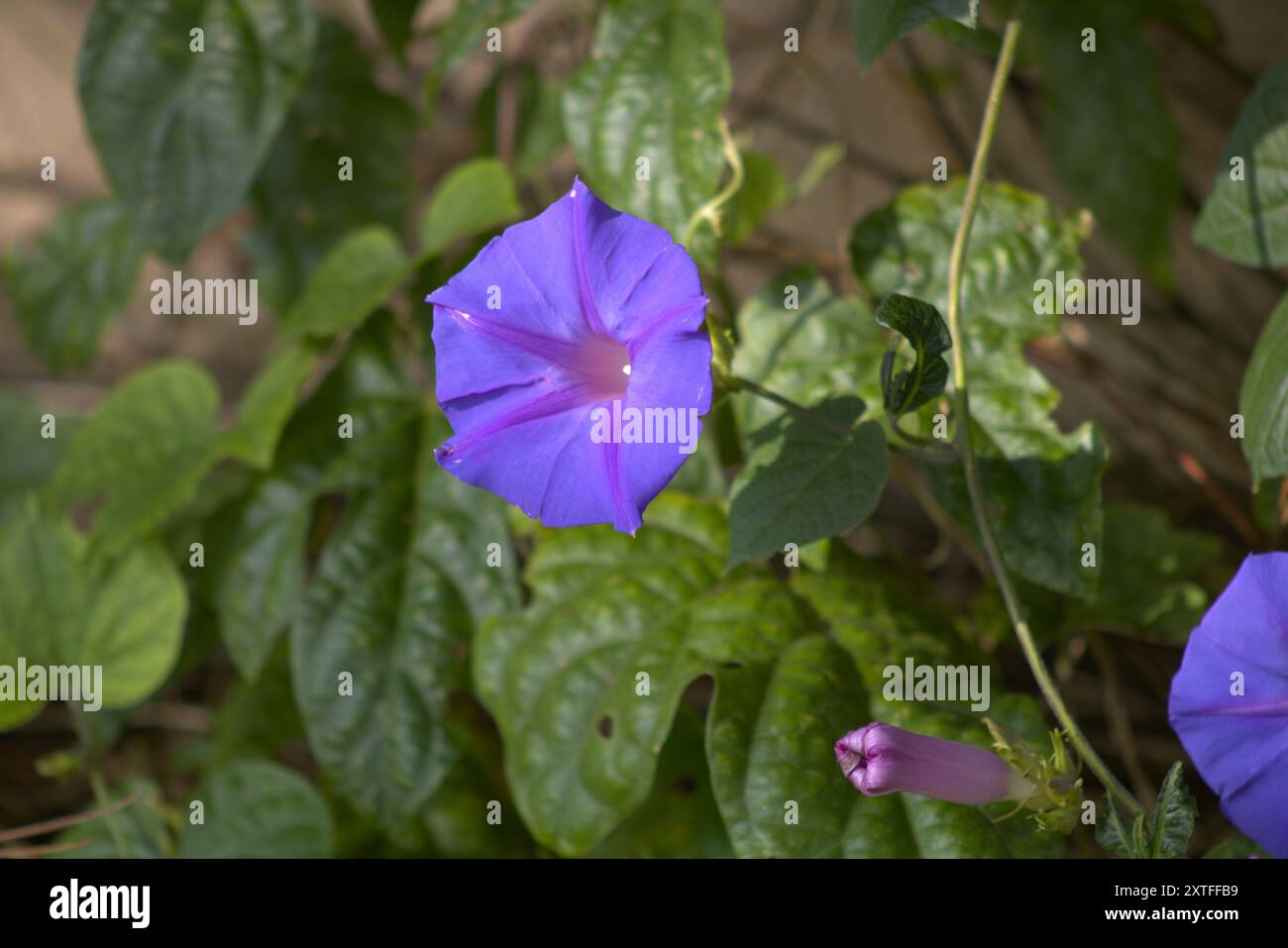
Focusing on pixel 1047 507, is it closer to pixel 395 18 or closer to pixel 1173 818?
pixel 1173 818

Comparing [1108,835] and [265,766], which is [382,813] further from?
[1108,835]

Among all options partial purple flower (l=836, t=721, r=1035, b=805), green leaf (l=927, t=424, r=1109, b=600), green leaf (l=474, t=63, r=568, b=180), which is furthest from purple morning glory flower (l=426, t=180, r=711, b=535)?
green leaf (l=474, t=63, r=568, b=180)

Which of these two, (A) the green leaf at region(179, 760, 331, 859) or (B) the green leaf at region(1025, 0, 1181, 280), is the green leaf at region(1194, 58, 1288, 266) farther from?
(A) the green leaf at region(179, 760, 331, 859)

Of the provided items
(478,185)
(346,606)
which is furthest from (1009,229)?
(346,606)

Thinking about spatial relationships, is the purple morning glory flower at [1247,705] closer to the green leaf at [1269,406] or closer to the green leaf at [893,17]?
the green leaf at [1269,406]

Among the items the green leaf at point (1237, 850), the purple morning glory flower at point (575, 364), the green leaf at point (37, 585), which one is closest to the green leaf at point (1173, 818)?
the green leaf at point (1237, 850)
